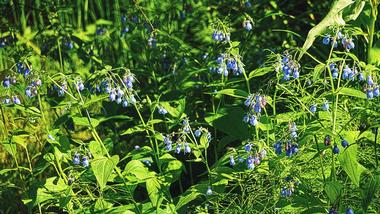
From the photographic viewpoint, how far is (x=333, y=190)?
2852 millimetres

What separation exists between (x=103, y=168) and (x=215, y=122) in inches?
45.3

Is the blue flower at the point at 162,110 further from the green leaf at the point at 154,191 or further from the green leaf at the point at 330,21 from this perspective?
the green leaf at the point at 330,21

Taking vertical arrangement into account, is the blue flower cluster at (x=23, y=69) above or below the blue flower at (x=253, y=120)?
above

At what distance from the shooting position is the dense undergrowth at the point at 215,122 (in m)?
3.21

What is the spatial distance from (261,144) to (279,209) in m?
0.34

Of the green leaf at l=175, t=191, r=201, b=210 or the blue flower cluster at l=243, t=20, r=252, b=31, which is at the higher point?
the blue flower cluster at l=243, t=20, r=252, b=31

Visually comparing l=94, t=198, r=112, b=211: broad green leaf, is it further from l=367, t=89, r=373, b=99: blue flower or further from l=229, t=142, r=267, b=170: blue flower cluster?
l=367, t=89, r=373, b=99: blue flower

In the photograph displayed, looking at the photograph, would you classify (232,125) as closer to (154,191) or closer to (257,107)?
(154,191)

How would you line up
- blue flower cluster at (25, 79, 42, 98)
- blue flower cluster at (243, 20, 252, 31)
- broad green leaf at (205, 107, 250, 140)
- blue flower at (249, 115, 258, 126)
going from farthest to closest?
broad green leaf at (205, 107, 250, 140)
blue flower cluster at (243, 20, 252, 31)
blue flower cluster at (25, 79, 42, 98)
blue flower at (249, 115, 258, 126)

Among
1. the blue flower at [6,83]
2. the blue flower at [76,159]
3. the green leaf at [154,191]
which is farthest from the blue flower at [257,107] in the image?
the blue flower at [6,83]

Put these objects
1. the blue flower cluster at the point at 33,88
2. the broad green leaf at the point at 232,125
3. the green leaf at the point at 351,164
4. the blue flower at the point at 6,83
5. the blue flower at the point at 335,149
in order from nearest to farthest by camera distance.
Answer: the green leaf at the point at 351,164 → the blue flower at the point at 335,149 → the blue flower cluster at the point at 33,88 → the blue flower at the point at 6,83 → the broad green leaf at the point at 232,125

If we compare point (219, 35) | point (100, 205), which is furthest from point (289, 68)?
point (100, 205)

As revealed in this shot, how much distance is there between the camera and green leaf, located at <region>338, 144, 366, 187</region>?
2818 mm

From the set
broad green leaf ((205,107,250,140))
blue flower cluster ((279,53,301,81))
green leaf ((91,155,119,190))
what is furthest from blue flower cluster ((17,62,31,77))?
blue flower cluster ((279,53,301,81))
